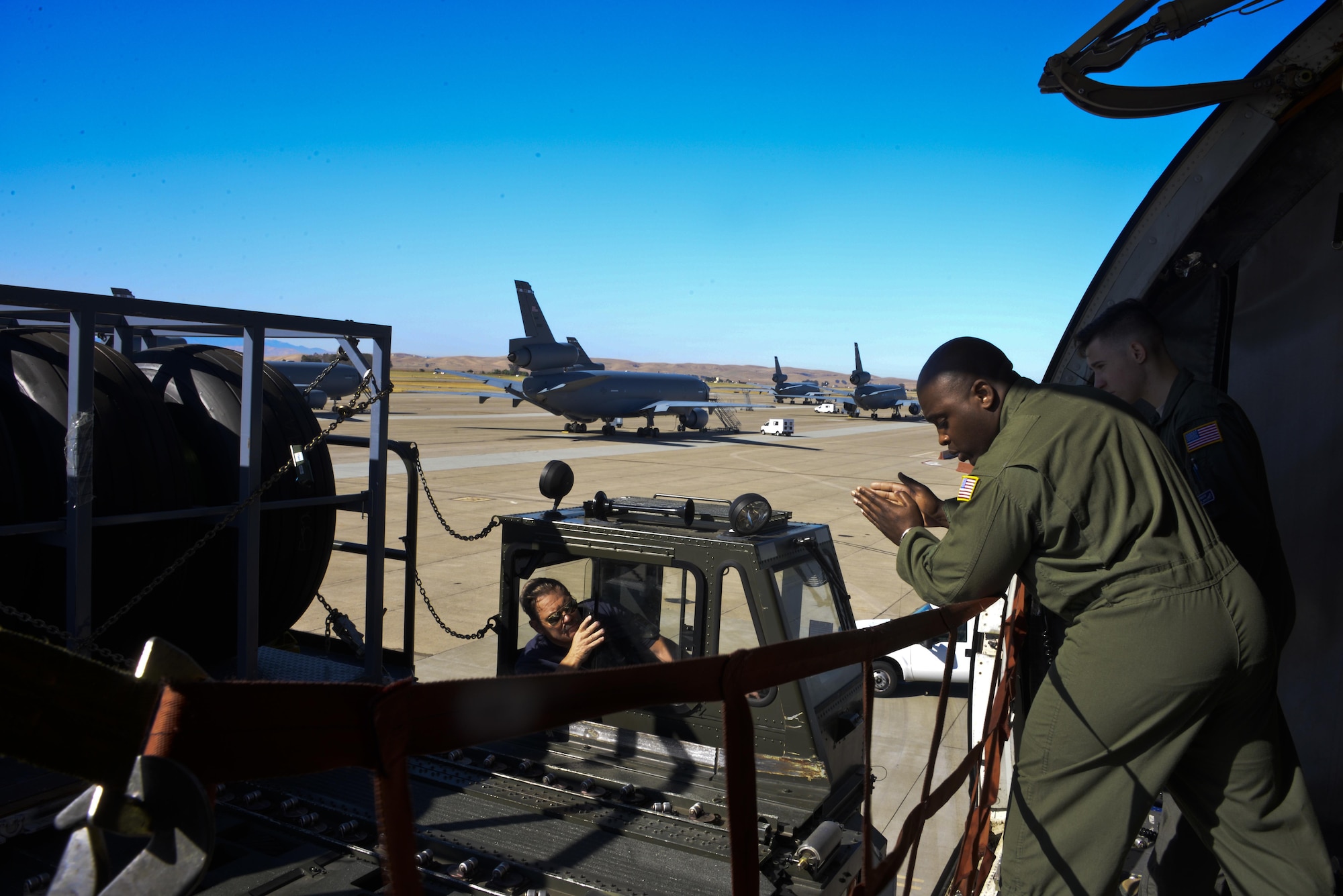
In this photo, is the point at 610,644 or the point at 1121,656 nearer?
the point at 1121,656

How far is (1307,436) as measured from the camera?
3.89 meters

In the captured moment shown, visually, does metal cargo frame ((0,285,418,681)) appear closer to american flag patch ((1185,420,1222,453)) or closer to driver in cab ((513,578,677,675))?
driver in cab ((513,578,677,675))

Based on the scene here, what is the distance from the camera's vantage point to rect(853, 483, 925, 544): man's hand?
2.68 metres

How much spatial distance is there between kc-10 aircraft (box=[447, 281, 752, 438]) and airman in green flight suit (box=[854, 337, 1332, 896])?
95.7ft

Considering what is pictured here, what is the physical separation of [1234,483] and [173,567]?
3.85 meters

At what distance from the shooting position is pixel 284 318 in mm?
3963

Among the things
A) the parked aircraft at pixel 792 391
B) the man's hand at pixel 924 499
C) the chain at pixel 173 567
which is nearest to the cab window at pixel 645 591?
the man's hand at pixel 924 499

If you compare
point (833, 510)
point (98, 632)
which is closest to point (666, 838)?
point (98, 632)

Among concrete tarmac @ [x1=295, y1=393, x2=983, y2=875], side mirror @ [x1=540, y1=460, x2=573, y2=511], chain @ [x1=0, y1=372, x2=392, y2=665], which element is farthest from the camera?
concrete tarmac @ [x1=295, y1=393, x2=983, y2=875]

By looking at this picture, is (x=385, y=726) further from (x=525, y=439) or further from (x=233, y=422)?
(x=525, y=439)

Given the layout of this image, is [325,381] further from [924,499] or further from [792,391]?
[792,391]

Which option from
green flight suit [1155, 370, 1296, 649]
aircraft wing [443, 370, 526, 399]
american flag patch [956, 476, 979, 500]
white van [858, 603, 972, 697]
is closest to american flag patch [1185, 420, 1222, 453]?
green flight suit [1155, 370, 1296, 649]

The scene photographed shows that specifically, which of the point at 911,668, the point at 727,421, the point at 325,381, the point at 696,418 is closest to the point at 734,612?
the point at 911,668

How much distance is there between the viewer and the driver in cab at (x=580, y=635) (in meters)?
3.67
